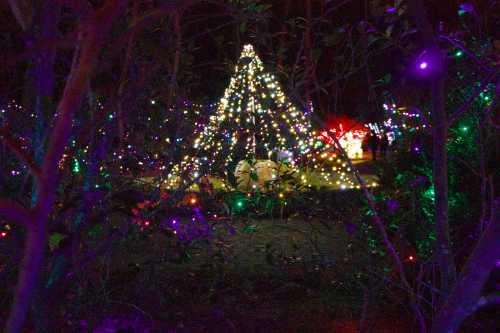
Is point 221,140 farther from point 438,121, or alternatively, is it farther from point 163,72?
point 438,121

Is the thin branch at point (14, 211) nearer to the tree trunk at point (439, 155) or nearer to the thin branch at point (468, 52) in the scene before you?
the tree trunk at point (439, 155)

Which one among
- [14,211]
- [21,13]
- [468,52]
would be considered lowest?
[14,211]

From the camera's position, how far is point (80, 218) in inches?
109

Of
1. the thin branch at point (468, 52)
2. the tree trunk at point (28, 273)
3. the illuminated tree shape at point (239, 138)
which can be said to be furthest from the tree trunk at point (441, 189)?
the tree trunk at point (28, 273)

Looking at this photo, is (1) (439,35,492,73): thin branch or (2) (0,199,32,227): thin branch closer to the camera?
(2) (0,199,32,227): thin branch

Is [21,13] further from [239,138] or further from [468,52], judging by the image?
[468,52]

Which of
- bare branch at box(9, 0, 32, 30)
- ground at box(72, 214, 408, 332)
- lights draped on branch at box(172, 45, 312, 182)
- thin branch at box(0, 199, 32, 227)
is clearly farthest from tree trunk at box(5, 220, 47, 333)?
lights draped on branch at box(172, 45, 312, 182)

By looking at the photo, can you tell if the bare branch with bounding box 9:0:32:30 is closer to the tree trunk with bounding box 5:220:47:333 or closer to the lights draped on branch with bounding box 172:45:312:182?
the lights draped on branch with bounding box 172:45:312:182

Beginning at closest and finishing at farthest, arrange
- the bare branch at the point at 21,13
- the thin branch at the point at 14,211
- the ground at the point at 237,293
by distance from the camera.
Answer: the thin branch at the point at 14,211, the bare branch at the point at 21,13, the ground at the point at 237,293

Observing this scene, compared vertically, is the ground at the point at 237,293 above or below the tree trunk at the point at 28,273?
below

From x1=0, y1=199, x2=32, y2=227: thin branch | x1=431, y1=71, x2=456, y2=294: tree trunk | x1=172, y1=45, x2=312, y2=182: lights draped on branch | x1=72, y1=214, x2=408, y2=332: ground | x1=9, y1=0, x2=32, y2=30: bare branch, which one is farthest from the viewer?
x1=72, y1=214, x2=408, y2=332: ground

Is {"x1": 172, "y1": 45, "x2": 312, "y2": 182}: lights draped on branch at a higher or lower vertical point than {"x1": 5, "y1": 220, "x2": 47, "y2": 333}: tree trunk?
higher

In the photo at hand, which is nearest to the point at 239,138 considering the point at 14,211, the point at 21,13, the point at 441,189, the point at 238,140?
the point at 238,140

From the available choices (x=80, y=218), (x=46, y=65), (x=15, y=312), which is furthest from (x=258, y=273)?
(x=15, y=312)
